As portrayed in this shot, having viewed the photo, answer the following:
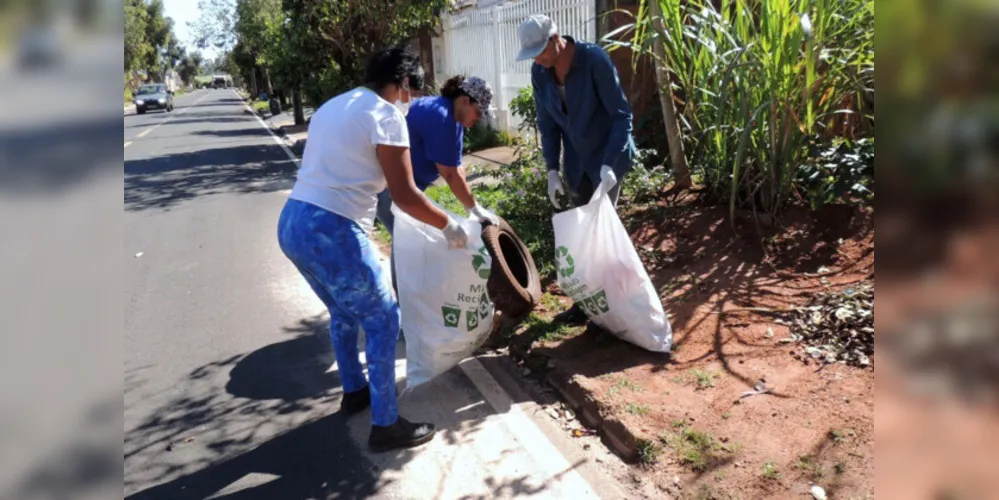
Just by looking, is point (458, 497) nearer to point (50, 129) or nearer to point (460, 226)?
point (460, 226)

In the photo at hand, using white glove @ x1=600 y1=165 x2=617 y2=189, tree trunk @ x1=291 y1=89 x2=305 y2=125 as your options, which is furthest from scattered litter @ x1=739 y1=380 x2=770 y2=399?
tree trunk @ x1=291 y1=89 x2=305 y2=125

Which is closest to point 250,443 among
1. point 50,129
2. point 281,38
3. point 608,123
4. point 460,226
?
point 460,226

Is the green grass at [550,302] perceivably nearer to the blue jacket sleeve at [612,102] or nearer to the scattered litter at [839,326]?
the blue jacket sleeve at [612,102]

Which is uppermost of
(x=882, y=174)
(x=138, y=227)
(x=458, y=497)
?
(x=882, y=174)

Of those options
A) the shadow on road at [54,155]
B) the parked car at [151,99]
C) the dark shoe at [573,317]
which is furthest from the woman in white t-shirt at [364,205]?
the parked car at [151,99]

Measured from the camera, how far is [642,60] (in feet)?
25.5

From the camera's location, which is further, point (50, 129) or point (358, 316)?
point (358, 316)

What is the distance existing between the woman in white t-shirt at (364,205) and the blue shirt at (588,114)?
1.11 m

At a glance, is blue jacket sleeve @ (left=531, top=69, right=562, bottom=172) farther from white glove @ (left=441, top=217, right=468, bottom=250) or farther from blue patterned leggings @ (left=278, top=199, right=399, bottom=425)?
blue patterned leggings @ (left=278, top=199, right=399, bottom=425)

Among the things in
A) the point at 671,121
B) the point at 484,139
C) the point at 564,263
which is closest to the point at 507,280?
the point at 564,263

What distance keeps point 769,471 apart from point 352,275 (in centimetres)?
193

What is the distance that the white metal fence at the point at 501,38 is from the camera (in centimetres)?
1038

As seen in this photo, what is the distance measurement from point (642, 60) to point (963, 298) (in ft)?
23.9

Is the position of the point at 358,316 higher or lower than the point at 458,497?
higher
